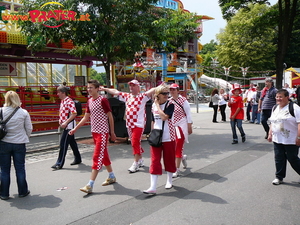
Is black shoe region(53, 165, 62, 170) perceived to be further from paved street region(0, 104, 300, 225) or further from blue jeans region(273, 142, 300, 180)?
blue jeans region(273, 142, 300, 180)

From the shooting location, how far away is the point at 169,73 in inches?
1457

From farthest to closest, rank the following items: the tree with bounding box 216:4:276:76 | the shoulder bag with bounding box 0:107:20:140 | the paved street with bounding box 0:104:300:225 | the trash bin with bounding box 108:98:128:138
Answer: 1. the tree with bounding box 216:4:276:76
2. the trash bin with bounding box 108:98:128:138
3. the shoulder bag with bounding box 0:107:20:140
4. the paved street with bounding box 0:104:300:225

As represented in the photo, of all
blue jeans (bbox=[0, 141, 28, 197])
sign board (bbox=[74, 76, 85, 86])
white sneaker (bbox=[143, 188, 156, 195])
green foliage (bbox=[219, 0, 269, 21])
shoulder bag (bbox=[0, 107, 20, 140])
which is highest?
green foliage (bbox=[219, 0, 269, 21])

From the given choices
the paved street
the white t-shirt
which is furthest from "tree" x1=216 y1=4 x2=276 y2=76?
the white t-shirt

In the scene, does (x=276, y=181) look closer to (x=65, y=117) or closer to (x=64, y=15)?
(x=65, y=117)

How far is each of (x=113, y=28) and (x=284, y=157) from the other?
6.62 meters

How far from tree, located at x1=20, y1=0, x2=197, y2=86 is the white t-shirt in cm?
528

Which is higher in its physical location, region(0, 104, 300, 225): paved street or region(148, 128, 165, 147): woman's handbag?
region(148, 128, 165, 147): woman's handbag

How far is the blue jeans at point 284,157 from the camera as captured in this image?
510 centimetres

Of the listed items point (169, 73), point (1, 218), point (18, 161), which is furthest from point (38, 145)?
point (169, 73)

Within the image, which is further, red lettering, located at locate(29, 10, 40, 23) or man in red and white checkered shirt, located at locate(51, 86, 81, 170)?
red lettering, located at locate(29, 10, 40, 23)

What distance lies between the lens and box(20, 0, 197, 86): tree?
9383 mm

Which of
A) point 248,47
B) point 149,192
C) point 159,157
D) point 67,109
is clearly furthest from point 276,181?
point 248,47

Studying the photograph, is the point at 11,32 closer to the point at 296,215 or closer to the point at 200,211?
the point at 200,211
